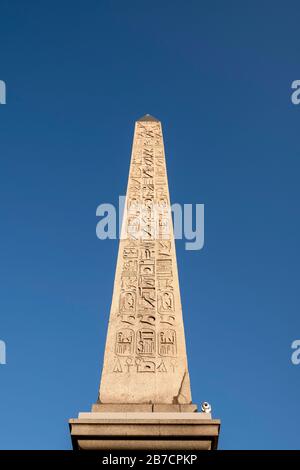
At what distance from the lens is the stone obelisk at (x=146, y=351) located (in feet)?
22.4

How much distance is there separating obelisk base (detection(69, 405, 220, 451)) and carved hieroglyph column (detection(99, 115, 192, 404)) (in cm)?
65

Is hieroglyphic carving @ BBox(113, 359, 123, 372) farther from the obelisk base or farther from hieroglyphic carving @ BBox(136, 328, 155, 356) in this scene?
the obelisk base

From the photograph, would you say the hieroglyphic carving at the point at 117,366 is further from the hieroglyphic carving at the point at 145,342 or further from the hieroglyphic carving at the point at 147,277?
the hieroglyphic carving at the point at 145,342

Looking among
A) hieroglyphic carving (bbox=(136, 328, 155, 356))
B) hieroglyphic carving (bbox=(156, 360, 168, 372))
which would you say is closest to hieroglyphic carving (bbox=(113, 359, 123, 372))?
hieroglyphic carving (bbox=(136, 328, 155, 356))

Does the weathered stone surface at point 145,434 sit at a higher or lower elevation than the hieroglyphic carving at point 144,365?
lower

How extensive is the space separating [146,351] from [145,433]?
133cm

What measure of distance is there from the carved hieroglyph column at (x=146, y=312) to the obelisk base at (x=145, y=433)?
25.7 inches

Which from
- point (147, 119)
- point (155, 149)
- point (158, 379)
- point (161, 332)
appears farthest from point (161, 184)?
point (158, 379)

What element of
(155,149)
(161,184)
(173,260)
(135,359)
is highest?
(155,149)

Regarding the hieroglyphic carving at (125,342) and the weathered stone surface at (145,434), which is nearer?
the weathered stone surface at (145,434)

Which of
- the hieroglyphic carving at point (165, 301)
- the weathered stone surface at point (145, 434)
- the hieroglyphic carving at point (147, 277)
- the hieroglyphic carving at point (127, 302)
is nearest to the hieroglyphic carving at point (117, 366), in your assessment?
the hieroglyphic carving at point (147, 277)
